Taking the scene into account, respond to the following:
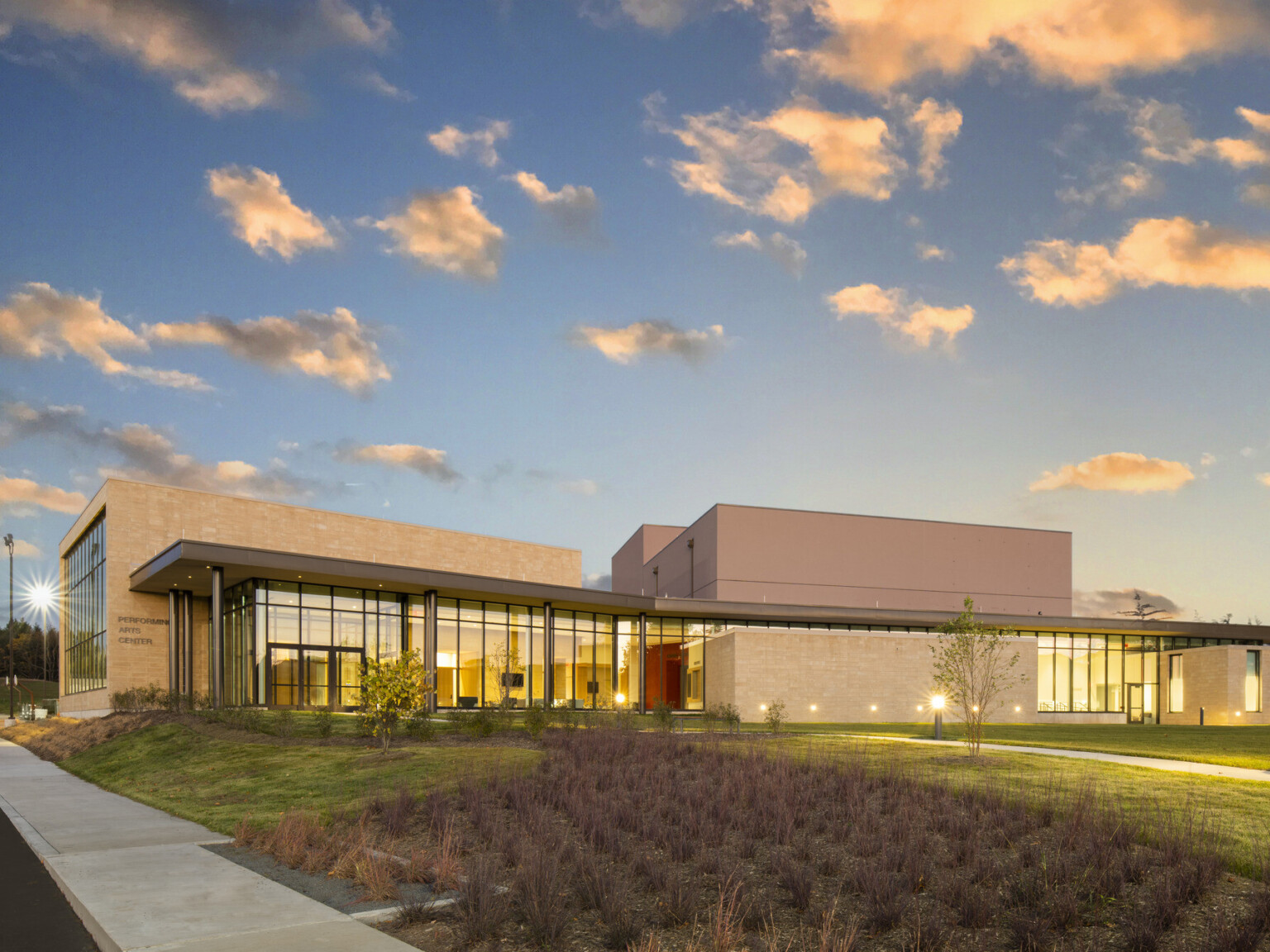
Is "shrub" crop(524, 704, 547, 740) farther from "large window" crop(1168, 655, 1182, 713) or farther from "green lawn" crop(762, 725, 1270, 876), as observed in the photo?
"large window" crop(1168, 655, 1182, 713)

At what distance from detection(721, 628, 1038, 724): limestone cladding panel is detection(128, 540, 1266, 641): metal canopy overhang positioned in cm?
175

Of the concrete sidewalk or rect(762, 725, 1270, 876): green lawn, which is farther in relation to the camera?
rect(762, 725, 1270, 876): green lawn

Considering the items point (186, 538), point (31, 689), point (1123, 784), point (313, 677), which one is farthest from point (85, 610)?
point (31, 689)

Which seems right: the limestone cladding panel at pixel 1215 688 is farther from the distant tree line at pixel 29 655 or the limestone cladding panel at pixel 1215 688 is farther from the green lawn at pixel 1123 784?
the distant tree line at pixel 29 655

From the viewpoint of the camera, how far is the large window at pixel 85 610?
38531 millimetres

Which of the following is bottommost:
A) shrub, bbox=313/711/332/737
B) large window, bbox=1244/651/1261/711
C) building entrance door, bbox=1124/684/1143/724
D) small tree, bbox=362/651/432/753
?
building entrance door, bbox=1124/684/1143/724

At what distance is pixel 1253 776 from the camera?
49.9ft

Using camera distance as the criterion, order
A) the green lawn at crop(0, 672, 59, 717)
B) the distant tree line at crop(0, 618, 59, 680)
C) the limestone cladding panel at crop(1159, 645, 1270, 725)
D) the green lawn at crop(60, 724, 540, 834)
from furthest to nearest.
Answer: the distant tree line at crop(0, 618, 59, 680) < the green lawn at crop(0, 672, 59, 717) < the limestone cladding panel at crop(1159, 645, 1270, 725) < the green lawn at crop(60, 724, 540, 834)

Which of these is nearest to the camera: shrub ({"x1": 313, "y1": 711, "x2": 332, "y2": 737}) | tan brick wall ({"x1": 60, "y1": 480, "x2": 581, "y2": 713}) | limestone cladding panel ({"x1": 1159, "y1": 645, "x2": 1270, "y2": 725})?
shrub ({"x1": 313, "y1": 711, "x2": 332, "y2": 737})

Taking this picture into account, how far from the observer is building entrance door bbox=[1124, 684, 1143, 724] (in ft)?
164

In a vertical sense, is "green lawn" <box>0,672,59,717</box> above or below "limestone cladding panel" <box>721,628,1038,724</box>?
below

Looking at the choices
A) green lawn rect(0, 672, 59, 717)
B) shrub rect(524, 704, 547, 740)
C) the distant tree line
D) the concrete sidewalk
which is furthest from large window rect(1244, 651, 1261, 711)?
the distant tree line

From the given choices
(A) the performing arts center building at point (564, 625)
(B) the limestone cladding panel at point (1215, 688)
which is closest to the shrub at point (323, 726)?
(A) the performing arts center building at point (564, 625)

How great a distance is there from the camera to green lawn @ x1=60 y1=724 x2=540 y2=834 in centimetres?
1388
